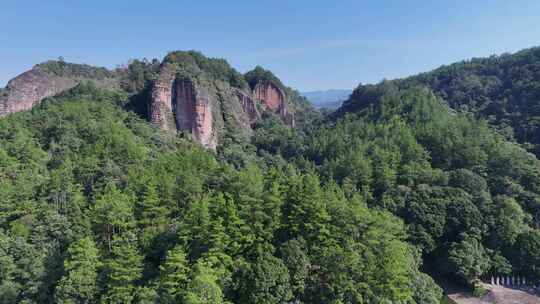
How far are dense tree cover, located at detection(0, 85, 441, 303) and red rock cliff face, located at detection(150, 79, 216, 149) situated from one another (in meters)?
30.7

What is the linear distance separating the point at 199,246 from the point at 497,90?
75.9m

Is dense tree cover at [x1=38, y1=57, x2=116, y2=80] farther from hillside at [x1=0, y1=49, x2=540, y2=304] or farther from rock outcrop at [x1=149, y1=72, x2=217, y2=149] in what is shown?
rock outcrop at [x1=149, y1=72, x2=217, y2=149]

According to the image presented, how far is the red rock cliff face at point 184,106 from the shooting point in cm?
6175

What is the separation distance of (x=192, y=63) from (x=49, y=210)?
5192 centimetres

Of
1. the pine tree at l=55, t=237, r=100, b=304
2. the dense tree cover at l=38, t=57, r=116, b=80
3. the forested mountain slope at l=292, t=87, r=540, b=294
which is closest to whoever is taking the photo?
the pine tree at l=55, t=237, r=100, b=304

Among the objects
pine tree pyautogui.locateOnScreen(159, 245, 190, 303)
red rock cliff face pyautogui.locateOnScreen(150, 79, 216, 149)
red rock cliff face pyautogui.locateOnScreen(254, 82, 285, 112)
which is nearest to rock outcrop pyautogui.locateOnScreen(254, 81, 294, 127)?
red rock cliff face pyautogui.locateOnScreen(254, 82, 285, 112)

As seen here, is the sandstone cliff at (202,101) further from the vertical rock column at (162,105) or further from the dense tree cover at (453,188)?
the dense tree cover at (453,188)

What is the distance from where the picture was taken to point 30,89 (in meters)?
67.9

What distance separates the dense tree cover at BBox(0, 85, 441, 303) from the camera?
21672mm

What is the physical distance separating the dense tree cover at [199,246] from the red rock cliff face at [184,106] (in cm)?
3067

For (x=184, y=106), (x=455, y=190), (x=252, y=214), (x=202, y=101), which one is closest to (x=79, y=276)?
(x=252, y=214)

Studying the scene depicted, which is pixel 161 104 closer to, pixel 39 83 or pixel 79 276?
pixel 39 83

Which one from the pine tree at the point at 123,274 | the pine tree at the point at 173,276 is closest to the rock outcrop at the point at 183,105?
the pine tree at the point at 123,274

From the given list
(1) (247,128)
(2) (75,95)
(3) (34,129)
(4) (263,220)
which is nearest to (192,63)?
(1) (247,128)
